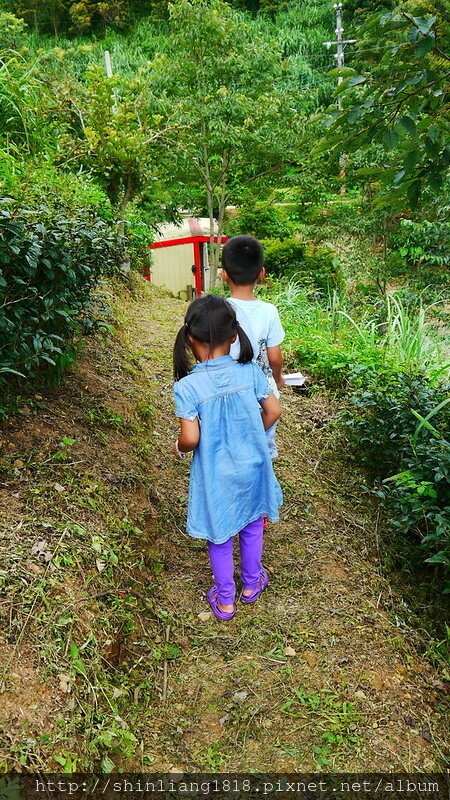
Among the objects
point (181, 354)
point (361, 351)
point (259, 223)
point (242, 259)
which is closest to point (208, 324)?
point (181, 354)

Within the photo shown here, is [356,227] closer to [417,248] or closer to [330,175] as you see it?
[417,248]

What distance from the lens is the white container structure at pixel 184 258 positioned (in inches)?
513

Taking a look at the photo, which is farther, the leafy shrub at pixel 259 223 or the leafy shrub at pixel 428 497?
the leafy shrub at pixel 259 223

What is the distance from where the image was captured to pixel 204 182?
10.8 metres

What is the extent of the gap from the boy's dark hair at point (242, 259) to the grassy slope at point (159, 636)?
3.63ft

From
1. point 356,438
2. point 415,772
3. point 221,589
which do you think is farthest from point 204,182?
point 415,772

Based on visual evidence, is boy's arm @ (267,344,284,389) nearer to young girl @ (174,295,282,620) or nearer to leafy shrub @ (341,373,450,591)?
young girl @ (174,295,282,620)

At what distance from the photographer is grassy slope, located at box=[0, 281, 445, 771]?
1.77 meters

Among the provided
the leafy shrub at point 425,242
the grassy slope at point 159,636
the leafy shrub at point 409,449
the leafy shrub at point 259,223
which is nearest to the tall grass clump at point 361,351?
the leafy shrub at point 409,449

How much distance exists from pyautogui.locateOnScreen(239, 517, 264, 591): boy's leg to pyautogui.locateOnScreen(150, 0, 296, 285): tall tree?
693 centimetres

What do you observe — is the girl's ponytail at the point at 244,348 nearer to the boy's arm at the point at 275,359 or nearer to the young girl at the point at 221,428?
the young girl at the point at 221,428

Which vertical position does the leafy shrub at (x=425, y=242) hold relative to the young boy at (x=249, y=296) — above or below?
below

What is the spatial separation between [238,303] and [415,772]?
1.99 metres

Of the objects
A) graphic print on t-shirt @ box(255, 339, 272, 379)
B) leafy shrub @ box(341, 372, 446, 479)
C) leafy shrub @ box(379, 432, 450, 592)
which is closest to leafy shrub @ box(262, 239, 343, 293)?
leafy shrub @ box(341, 372, 446, 479)
